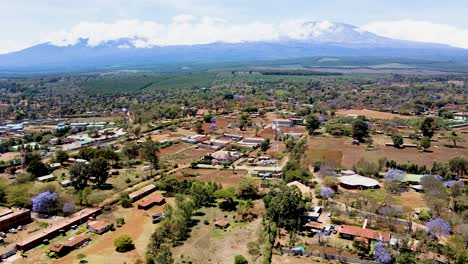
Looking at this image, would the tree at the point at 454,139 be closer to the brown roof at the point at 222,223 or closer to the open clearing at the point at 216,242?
the open clearing at the point at 216,242

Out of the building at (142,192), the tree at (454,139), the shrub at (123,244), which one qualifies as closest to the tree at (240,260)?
the shrub at (123,244)

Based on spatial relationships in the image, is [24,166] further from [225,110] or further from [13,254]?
[225,110]

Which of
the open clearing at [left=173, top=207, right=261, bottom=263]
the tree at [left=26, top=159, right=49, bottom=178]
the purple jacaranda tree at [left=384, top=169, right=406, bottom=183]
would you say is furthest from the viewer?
the tree at [left=26, top=159, right=49, bottom=178]

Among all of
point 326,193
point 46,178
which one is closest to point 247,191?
point 326,193

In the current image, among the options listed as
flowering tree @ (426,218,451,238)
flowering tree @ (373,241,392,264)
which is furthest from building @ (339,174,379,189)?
flowering tree @ (373,241,392,264)

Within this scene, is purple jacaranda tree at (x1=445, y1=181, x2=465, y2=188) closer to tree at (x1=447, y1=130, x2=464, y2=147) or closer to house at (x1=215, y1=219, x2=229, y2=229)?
tree at (x1=447, y1=130, x2=464, y2=147)
